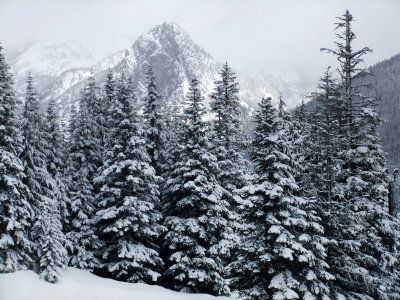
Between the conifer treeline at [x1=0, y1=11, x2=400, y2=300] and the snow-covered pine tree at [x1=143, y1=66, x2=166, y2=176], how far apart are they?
113 mm

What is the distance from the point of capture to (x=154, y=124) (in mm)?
31141

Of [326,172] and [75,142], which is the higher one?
[75,142]

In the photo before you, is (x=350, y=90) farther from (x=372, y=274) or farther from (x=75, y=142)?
(x=75, y=142)

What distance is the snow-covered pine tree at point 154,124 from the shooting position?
101 ft

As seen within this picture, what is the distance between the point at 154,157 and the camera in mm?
30656

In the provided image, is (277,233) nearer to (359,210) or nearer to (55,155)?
(359,210)

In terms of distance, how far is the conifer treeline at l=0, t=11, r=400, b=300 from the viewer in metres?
18.2

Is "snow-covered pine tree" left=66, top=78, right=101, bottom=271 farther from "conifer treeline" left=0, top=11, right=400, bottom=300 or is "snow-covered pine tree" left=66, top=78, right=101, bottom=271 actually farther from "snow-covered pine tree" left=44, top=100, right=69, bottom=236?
"snow-covered pine tree" left=44, top=100, right=69, bottom=236

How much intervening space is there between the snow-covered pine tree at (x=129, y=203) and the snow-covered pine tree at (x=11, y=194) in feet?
16.2

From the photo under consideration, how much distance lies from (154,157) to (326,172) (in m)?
14.7

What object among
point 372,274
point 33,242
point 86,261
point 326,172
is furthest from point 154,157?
point 372,274

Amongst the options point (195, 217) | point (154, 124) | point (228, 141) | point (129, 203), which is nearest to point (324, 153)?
point (195, 217)

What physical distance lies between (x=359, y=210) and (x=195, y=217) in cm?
1066

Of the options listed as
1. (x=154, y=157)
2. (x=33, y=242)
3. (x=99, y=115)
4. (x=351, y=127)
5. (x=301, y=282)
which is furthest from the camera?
(x=99, y=115)
